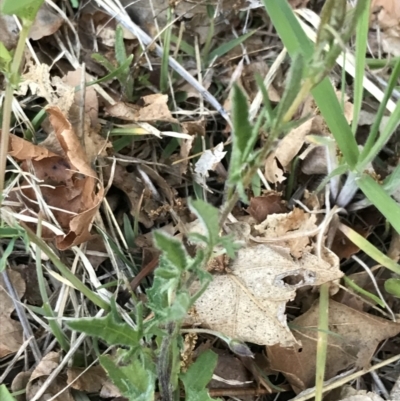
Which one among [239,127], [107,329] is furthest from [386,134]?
[107,329]

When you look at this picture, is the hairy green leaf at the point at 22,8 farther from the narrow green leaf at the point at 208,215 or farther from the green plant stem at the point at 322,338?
the green plant stem at the point at 322,338

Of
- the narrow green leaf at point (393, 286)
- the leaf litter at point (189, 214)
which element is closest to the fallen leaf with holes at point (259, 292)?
the leaf litter at point (189, 214)

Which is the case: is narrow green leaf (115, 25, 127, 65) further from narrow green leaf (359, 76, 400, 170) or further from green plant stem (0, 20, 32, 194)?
narrow green leaf (359, 76, 400, 170)

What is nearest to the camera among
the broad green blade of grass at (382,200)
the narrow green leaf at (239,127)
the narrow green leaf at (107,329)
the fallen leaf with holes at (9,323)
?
the narrow green leaf at (239,127)

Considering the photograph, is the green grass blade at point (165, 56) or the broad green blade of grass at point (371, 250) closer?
the broad green blade of grass at point (371, 250)

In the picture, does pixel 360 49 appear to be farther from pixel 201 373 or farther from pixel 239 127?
pixel 201 373

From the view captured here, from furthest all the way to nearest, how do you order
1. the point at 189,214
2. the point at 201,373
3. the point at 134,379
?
1. the point at 189,214
2. the point at 201,373
3. the point at 134,379
